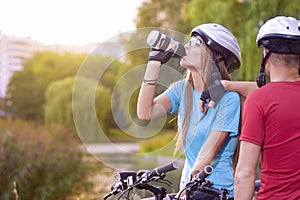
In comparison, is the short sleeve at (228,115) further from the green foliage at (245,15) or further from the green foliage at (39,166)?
the green foliage at (245,15)

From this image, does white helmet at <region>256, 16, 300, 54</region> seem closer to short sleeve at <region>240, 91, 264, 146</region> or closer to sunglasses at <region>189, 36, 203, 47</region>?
short sleeve at <region>240, 91, 264, 146</region>

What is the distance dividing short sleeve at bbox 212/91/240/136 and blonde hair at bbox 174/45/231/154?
14cm

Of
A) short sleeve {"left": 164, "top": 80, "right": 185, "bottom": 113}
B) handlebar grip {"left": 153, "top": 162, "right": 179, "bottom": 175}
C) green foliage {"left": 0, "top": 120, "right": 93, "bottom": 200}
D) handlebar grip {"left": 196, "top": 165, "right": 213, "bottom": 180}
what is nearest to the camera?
handlebar grip {"left": 196, "top": 165, "right": 213, "bottom": 180}

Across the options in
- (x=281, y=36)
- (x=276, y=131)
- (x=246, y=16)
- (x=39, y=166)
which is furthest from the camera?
(x=246, y=16)

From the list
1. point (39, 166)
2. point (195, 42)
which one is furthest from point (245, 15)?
point (195, 42)

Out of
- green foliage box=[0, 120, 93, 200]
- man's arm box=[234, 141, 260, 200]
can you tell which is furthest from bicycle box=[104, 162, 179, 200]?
green foliage box=[0, 120, 93, 200]

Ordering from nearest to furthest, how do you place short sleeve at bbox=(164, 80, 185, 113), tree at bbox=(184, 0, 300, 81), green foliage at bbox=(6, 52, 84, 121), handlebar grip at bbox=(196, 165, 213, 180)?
1. handlebar grip at bbox=(196, 165, 213, 180)
2. short sleeve at bbox=(164, 80, 185, 113)
3. tree at bbox=(184, 0, 300, 81)
4. green foliage at bbox=(6, 52, 84, 121)

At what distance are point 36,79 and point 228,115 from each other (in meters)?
35.9

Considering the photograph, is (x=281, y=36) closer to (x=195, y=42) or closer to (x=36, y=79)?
(x=195, y=42)

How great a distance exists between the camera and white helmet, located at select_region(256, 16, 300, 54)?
2027 mm

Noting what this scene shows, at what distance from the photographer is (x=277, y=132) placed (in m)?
1.95

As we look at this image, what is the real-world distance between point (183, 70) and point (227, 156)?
19.8 inches

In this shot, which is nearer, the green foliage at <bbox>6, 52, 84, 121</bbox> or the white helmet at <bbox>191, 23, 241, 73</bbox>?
the white helmet at <bbox>191, 23, 241, 73</bbox>

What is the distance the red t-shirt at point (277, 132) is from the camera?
1938 millimetres
